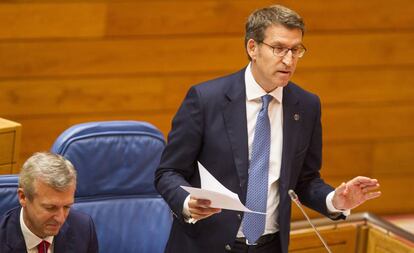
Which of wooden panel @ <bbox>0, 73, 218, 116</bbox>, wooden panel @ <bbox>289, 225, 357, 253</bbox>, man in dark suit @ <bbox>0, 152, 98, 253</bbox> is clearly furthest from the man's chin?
wooden panel @ <bbox>0, 73, 218, 116</bbox>

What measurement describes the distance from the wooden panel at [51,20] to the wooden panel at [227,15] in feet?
0.30

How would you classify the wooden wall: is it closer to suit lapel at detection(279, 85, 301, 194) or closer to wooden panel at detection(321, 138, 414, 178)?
wooden panel at detection(321, 138, 414, 178)

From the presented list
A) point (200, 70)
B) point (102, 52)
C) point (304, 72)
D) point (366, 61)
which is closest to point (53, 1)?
point (102, 52)

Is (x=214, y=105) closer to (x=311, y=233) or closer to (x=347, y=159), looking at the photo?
(x=311, y=233)

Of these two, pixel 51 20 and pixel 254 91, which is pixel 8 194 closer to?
pixel 254 91

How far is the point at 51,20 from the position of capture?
451cm

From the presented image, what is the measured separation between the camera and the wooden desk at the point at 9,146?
3514 mm

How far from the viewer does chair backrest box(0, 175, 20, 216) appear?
2.96 meters

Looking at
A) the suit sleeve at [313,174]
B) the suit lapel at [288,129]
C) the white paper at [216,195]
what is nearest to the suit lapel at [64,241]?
the white paper at [216,195]

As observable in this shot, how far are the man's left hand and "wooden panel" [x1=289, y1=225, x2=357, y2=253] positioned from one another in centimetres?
117

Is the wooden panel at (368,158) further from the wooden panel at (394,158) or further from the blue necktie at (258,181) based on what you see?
the blue necktie at (258,181)

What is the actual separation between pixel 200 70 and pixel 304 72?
0.62 m

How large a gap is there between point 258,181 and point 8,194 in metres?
0.81

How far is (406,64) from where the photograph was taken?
17.7 feet
